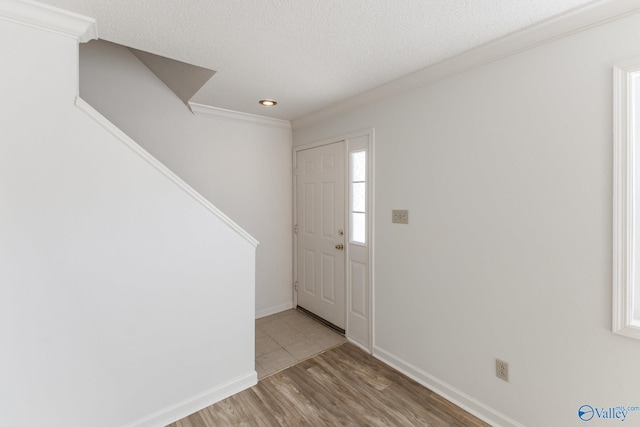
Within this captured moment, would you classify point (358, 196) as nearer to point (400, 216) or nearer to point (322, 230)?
point (400, 216)

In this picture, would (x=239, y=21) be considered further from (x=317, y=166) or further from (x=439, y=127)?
(x=317, y=166)

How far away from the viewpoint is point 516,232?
67.6 inches

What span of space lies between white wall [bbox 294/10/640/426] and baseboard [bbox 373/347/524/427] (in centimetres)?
2

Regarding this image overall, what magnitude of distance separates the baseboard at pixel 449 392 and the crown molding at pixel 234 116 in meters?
2.57

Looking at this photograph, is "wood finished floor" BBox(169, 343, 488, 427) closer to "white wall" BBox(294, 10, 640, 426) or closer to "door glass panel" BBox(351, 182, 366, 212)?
"white wall" BBox(294, 10, 640, 426)

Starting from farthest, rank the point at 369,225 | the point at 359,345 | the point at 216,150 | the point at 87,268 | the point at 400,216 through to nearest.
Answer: the point at 216,150
the point at 359,345
the point at 369,225
the point at 400,216
the point at 87,268

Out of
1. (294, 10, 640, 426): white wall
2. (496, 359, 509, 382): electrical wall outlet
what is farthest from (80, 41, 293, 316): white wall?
(496, 359, 509, 382): electrical wall outlet

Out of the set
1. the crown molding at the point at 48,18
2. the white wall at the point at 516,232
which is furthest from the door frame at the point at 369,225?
the crown molding at the point at 48,18

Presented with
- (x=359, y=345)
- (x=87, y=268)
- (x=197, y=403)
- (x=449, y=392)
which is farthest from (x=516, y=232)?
(x=87, y=268)

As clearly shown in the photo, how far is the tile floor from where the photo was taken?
2520mm

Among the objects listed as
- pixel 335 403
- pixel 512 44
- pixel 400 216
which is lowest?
pixel 335 403

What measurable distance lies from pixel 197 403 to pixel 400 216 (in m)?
1.95

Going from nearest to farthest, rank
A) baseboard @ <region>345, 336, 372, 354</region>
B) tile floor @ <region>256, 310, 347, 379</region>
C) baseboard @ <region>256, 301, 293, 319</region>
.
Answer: tile floor @ <region>256, 310, 347, 379</region> → baseboard @ <region>345, 336, 372, 354</region> → baseboard @ <region>256, 301, 293, 319</region>

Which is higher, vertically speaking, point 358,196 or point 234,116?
point 234,116
